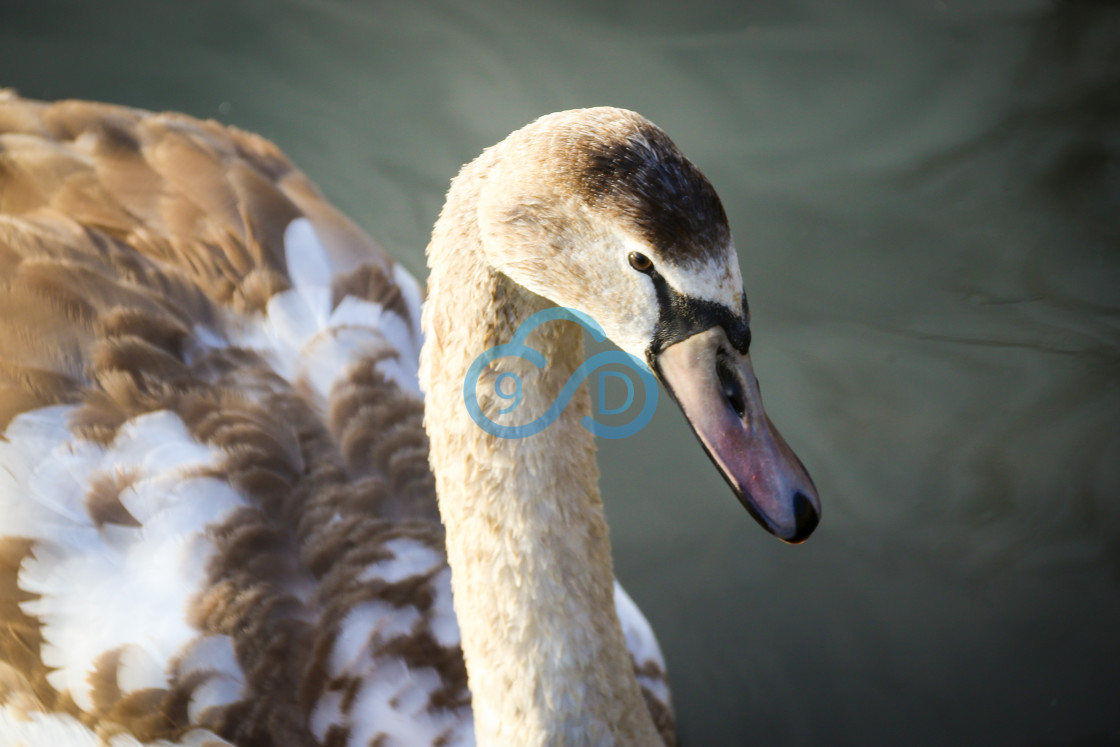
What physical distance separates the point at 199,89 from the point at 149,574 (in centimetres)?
289

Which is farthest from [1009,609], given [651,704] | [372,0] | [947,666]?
[372,0]

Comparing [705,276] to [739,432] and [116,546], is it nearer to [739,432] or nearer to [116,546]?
[739,432]

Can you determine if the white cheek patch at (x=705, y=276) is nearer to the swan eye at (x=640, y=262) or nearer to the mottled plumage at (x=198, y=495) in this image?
the swan eye at (x=640, y=262)

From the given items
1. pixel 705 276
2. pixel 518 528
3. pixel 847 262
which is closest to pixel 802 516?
pixel 705 276

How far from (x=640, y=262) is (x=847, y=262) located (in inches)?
104

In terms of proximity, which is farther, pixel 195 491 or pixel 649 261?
pixel 195 491

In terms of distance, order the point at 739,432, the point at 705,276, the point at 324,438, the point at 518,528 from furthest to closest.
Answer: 1. the point at 324,438
2. the point at 518,528
3. the point at 739,432
4. the point at 705,276

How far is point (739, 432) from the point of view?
186 cm

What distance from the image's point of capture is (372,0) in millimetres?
4910

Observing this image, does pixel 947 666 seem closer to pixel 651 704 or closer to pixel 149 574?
pixel 651 704

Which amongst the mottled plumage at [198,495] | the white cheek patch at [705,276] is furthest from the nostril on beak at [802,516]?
the mottled plumage at [198,495]

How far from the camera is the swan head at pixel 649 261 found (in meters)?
1.73

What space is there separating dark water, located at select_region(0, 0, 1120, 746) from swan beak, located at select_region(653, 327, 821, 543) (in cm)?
160

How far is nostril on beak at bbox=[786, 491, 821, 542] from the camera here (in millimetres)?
1812
